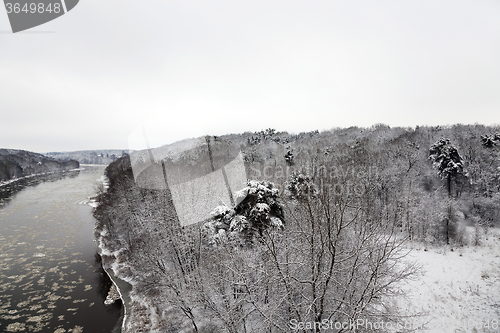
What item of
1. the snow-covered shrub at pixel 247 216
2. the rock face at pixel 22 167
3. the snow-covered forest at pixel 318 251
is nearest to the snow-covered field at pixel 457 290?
the snow-covered forest at pixel 318 251


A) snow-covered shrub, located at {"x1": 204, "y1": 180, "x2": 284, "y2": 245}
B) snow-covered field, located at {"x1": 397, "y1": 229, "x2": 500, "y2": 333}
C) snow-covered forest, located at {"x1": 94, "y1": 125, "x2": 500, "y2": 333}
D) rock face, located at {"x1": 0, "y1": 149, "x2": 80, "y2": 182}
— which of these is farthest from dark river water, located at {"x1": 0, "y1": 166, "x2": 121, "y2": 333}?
rock face, located at {"x1": 0, "y1": 149, "x2": 80, "y2": 182}

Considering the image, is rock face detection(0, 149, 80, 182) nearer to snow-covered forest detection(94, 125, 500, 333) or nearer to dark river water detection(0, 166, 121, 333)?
dark river water detection(0, 166, 121, 333)

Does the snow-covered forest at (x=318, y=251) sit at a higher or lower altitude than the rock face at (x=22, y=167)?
lower

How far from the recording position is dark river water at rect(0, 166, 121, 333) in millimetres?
13062

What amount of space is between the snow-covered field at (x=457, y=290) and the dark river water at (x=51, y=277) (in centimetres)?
1809

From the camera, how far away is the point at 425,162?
3338cm

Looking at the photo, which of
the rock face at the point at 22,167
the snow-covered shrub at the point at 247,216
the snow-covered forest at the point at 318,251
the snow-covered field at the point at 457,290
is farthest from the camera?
the rock face at the point at 22,167

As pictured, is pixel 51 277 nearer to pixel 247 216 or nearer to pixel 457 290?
pixel 247 216

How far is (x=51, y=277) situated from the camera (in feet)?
56.1

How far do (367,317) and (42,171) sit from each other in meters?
127

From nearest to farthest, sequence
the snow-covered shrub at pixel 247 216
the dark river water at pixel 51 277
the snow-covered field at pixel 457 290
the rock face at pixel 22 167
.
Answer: the snow-covered field at pixel 457 290, the snow-covered shrub at pixel 247 216, the dark river water at pixel 51 277, the rock face at pixel 22 167

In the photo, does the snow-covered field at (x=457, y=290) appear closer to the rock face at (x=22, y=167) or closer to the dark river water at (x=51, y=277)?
the dark river water at (x=51, y=277)

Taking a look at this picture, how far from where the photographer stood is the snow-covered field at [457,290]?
1134 centimetres

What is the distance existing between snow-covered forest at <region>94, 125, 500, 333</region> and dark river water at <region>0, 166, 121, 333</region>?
64.5 inches
